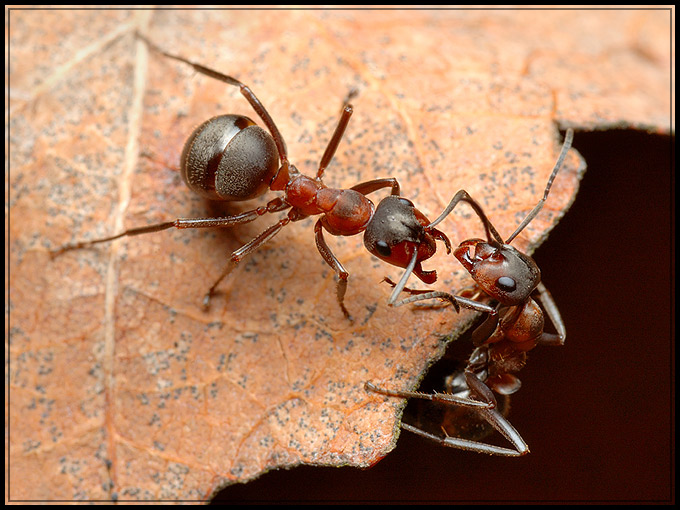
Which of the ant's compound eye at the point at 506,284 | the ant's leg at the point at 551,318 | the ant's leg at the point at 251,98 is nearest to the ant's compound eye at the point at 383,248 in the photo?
the ant's compound eye at the point at 506,284

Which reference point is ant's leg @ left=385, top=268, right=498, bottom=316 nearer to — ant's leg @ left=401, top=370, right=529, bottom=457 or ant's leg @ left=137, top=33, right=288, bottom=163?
ant's leg @ left=401, top=370, right=529, bottom=457

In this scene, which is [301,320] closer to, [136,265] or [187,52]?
[136,265]

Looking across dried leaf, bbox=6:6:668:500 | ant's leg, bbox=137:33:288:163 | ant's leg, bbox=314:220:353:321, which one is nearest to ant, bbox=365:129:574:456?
dried leaf, bbox=6:6:668:500

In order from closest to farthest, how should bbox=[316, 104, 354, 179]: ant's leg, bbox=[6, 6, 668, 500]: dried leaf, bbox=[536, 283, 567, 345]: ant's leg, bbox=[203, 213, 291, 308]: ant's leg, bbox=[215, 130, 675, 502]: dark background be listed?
1. bbox=[6, 6, 668, 500]: dried leaf
2. bbox=[203, 213, 291, 308]: ant's leg
3. bbox=[316, 104, 354, 179]: ant's leg
4. bbox=[536, 283, 567, 345]: ant's leg
5. bbox=[215, 130, 675, 502]: dark background

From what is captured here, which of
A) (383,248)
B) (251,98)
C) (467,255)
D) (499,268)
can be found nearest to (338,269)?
(383,248)

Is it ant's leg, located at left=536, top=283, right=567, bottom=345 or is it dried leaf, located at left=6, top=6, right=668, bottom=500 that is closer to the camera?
dried leaf, located at left=6, top=6, right=668, bottom=500

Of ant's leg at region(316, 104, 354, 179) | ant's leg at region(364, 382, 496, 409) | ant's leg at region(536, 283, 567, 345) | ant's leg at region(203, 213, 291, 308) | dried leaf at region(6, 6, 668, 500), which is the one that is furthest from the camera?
ant's leg at region(536, 283, 567, 345)

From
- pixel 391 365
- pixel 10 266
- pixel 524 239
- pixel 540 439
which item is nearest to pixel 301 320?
pixel 391 365
